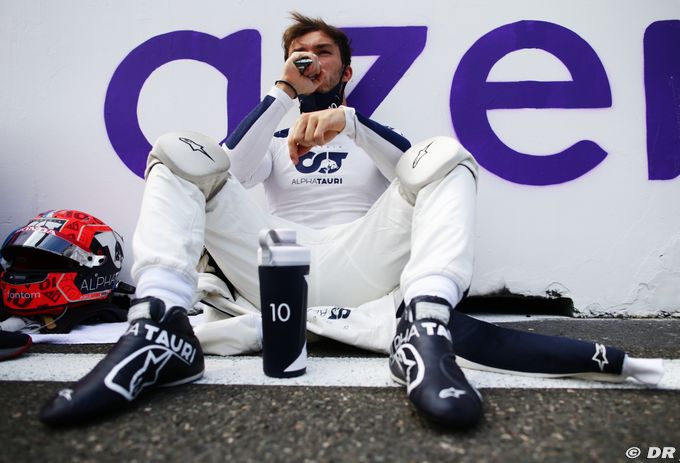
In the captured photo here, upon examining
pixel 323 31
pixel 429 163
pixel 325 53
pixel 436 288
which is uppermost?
pixel 323 31

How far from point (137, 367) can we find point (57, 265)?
1.52 meters

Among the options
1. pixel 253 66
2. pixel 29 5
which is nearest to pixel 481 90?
pixel 253 66

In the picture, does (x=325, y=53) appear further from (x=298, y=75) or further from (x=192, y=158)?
(x=192, y=158)

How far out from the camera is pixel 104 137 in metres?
2.58

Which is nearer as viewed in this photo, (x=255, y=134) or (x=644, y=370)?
(x=644, y=370)

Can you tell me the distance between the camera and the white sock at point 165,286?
3.81 feet

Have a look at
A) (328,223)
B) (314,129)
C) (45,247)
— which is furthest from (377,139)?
(45,247)

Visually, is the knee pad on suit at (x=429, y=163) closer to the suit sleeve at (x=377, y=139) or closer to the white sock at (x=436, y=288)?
the suit sleeve at (x=377, y=139)

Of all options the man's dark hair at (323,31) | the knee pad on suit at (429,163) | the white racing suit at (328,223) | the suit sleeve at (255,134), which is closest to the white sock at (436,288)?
the white racing suit at (328,223)

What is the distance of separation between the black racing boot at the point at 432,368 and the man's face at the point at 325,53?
4.44 ft
